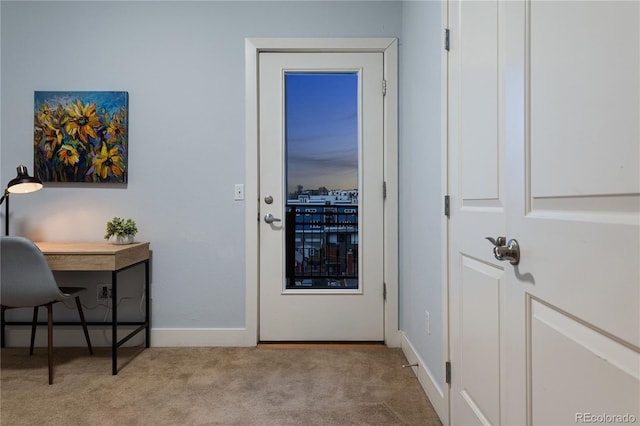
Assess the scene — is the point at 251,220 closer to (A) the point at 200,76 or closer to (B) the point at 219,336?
(B) the point at 219,336

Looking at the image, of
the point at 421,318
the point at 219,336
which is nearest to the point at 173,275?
the point at 219,336

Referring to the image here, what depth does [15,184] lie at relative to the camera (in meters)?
2.20

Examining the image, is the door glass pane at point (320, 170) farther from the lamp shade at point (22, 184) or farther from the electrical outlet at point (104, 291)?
the lamp shade at point (22, 184)

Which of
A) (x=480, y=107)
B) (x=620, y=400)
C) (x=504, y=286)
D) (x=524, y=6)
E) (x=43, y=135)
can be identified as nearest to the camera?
(x=620, y=400)

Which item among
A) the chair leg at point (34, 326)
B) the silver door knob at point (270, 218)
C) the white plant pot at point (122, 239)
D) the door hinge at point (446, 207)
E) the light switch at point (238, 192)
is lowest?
the chair leg at point (34, 326)

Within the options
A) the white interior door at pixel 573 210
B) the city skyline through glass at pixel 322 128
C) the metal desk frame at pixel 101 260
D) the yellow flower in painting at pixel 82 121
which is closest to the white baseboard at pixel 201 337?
the metal desk frame at pixel 101 260

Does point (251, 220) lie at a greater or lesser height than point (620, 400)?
greater

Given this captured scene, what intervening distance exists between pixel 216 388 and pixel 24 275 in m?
1.18

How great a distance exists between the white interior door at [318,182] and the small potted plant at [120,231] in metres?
0.84

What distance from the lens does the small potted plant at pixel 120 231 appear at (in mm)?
2361

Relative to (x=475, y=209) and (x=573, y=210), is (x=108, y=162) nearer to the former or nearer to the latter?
(x=475, y=209)

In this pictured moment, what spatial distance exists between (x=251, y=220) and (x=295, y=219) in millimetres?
313

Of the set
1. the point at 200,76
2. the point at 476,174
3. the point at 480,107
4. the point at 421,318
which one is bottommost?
the point at 421,318

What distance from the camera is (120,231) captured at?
7.75 feet
